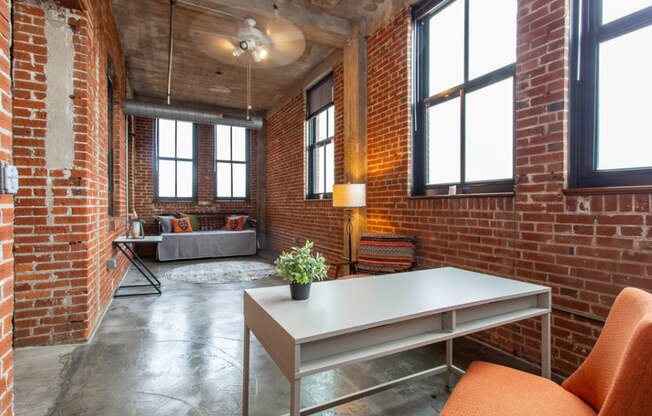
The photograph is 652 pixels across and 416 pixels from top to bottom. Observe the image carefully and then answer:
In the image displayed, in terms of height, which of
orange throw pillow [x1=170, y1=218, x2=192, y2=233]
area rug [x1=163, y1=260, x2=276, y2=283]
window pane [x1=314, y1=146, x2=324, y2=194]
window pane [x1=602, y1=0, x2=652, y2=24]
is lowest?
area rug [x1=163, y1=260, x2=276, y2=283]

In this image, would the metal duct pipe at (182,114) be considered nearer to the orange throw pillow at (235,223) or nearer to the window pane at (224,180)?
the window pane at (224,180)

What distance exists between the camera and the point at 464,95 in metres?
3.09

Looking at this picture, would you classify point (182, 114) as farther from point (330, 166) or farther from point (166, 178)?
point (330, 166)

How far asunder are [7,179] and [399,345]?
5.55ft

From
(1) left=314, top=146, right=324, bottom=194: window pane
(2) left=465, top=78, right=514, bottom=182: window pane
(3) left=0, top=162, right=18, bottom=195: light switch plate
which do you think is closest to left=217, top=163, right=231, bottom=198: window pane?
(1) left=314, top=146, right=324, bottom=194: window pane

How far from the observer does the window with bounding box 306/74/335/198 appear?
535 cm

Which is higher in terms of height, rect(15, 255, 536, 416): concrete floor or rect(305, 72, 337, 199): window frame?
rect(305, 72, 337, 199): window frame

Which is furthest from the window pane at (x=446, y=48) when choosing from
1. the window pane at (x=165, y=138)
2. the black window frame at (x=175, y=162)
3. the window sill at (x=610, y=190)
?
the window pane at (x=165, y=138)

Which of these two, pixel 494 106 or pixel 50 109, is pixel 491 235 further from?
pixel 50 109

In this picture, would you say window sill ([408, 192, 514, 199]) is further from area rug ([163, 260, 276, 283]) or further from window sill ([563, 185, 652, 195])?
area rug ([163, 260, 276, 283])

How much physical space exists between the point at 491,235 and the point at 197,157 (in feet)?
24.3

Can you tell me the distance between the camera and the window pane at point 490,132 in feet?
8.79

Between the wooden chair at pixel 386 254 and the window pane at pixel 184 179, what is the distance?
6024mm

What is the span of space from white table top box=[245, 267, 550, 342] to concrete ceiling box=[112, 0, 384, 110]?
322cm
